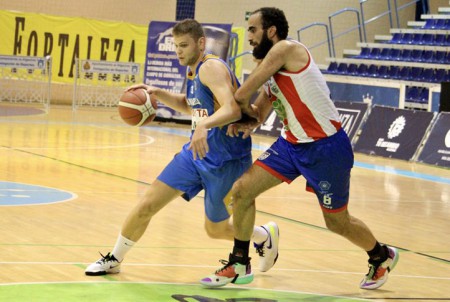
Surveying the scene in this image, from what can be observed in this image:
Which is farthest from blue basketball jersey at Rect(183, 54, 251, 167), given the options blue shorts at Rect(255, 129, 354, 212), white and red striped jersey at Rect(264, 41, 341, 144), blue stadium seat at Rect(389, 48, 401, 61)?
blue stadium seat at Rect(389, 48, 401, 61)

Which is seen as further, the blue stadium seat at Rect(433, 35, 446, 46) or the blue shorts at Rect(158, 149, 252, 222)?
the blue stadium seat at Rect(433, 35, 446, 46)

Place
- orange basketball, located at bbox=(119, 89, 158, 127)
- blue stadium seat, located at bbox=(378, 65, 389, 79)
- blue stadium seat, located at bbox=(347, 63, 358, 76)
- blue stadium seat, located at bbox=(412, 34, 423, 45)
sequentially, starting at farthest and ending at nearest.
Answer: blue stadium seat, located at bbox=(347, 63, 358, 76)
blue stadium seat, located at bbox=(412, 34, 423, 45)
blue stadium seat, located at bbox=(378, 65, 389, 79)
orange basketball, located at bbox=(119, 89, 158, 127)

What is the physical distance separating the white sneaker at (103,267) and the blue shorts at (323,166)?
1.16m

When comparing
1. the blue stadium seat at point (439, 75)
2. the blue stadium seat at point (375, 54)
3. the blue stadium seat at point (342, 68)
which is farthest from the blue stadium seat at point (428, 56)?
the blue stadium seat at point (342, 68)

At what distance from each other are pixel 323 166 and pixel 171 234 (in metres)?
2.49

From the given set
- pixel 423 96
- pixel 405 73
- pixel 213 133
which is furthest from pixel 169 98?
pixel 405 73

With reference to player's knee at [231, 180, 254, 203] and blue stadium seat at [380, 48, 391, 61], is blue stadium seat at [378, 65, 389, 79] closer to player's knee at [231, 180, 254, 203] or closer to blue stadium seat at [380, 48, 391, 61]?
blue stadium seat at [380, 48, 391, 61]

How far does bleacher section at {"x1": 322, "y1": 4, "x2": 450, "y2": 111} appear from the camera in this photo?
20438 mm

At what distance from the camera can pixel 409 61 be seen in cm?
2170

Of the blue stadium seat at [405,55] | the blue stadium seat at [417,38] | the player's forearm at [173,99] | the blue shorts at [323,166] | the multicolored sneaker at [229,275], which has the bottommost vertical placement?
the multicolored sneaker at [229,275]

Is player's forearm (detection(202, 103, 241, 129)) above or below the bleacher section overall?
above

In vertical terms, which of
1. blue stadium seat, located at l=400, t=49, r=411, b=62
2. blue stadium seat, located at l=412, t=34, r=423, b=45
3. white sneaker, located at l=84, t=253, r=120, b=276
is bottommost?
white sneaker, located at l=84, t=253, r=120, b=276

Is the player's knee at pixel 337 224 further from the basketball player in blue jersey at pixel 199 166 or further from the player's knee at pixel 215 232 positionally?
the player's knee at pixel 215 232

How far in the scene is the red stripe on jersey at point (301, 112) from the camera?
5910 mm
